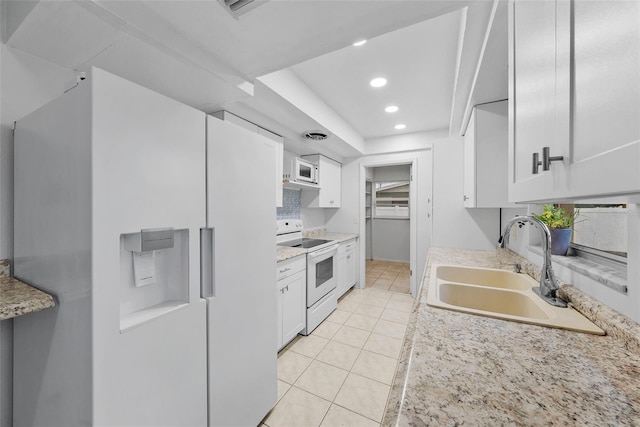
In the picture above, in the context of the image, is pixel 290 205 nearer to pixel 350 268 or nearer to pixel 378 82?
pixel 350 268

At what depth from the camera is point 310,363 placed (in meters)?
2.08

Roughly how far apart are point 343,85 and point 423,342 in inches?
85.5

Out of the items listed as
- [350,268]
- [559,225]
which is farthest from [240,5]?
[350,268]

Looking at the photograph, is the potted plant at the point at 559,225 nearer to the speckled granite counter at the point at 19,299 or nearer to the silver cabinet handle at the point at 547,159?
the silver cabinet handle at the point at 547,159

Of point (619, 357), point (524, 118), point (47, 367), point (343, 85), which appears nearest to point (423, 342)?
point (619, 357)

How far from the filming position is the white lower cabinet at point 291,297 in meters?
2.12

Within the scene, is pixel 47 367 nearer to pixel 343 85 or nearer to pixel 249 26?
pixel 249 26

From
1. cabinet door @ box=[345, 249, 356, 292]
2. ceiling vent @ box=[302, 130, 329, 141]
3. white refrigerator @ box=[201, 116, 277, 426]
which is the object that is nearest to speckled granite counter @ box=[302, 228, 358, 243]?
cabinet door @ box=[345, 249, 356, 292]

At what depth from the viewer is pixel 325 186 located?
3535 millimetres

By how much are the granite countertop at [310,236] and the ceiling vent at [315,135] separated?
1.28 meters

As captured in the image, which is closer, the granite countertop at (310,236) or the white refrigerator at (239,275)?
the white refrigerator at (239,275)

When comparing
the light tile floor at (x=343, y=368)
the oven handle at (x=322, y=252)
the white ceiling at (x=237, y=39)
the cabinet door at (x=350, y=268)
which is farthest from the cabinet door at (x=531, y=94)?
the cabinet door at (x=350, y=268)

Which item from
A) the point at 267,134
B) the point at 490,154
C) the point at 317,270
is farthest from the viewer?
the point at 317,270

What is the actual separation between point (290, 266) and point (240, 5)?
1.84 metres
